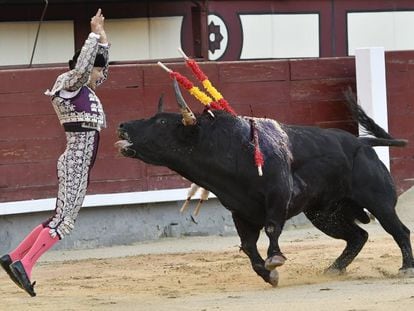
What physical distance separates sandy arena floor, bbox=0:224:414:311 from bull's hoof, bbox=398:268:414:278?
43 millimetres

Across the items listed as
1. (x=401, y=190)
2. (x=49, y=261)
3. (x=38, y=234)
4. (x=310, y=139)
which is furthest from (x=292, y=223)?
(x=38, y=234)

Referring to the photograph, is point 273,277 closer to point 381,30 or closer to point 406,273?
point 406,273

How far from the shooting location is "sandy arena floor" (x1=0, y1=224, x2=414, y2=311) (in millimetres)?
6138

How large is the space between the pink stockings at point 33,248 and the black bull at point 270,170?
2.00 ft

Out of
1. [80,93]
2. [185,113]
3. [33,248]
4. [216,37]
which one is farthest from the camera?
[216,37]

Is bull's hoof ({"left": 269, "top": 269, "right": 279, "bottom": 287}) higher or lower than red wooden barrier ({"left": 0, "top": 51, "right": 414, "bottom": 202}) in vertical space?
lower

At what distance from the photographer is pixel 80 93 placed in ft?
21.5

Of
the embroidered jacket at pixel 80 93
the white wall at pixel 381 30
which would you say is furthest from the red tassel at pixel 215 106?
the white wall at pixel 381 30

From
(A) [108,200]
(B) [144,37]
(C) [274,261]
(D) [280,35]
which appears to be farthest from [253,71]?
(C) [274,261]

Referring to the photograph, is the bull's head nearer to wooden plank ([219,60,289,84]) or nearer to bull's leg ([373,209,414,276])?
bull's leg ([373,209,414,276])

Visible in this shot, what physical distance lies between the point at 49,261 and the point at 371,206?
2.57m

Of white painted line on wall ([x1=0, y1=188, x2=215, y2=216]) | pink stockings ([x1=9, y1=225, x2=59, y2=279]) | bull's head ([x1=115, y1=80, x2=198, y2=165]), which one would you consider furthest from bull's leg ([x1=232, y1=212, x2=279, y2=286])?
white painted line on wall ([x1=0, y1=188, x2=215, y2=216])

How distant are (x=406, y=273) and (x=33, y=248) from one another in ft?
7.19

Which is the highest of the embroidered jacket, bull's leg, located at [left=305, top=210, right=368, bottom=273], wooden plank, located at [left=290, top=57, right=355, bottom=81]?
the embroidered jacket
